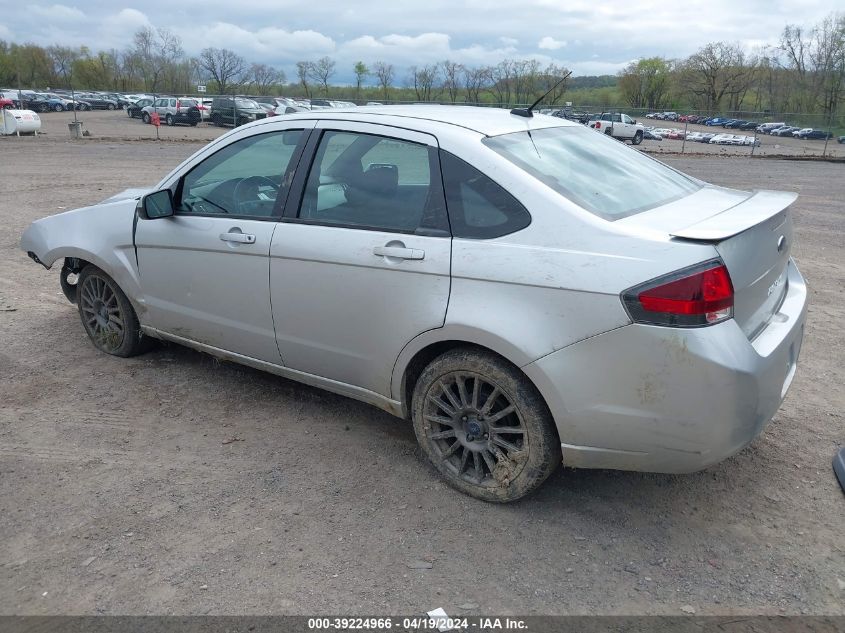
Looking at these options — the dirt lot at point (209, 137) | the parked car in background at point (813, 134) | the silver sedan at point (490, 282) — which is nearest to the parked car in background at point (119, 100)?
the dirt lot at point (209, 137)

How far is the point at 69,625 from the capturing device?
259 cm

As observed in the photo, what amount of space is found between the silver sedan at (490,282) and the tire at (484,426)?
0.01 m

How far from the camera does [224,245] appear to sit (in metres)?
3.98

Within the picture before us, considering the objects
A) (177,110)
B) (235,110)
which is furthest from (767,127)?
(177,110)

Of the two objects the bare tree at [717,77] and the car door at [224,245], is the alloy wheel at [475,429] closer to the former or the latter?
the car door at [224,245]

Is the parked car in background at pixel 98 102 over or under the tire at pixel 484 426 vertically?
over

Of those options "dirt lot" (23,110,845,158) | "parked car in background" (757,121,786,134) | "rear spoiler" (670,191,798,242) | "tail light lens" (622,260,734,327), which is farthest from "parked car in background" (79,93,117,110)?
"tail light lens" (622,260,734,327)

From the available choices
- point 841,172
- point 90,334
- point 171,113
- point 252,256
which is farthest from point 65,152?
point 841,172

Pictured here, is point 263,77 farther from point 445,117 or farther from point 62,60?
point 445,117

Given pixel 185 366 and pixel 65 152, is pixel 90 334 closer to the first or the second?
pixel 185 366

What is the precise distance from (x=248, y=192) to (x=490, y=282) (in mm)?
1801

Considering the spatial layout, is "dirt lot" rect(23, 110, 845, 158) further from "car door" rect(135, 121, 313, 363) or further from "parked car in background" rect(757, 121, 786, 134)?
"car door" rect(135, 121, 313, 363)

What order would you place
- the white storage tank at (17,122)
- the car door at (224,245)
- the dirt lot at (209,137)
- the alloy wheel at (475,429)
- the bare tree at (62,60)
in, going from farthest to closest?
1. the bare tree at (62,60)
2. the dirt lot at (209,137)
3. the white storage tank at (17,122)
4. the car door at (224,245)
5. the alloy wheel at (475,429)

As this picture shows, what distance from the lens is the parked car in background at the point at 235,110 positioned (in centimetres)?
3519
